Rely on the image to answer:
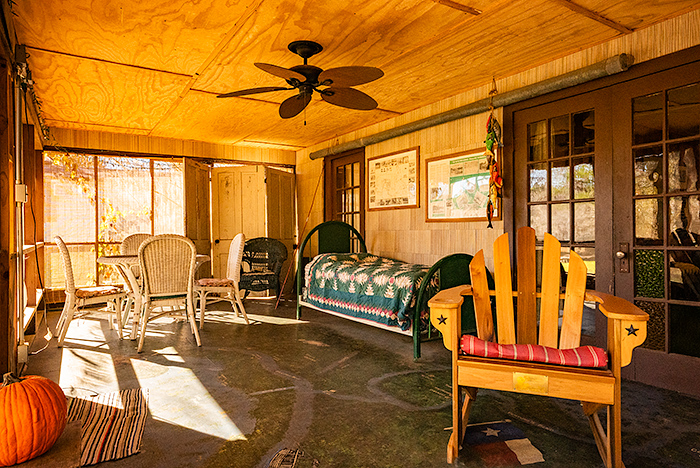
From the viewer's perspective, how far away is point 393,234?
18.2ft

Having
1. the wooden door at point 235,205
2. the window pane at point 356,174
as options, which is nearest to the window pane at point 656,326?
the window pane at point 356,174

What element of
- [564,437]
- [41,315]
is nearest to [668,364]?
[564,437]

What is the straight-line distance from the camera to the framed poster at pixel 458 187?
14.0ft

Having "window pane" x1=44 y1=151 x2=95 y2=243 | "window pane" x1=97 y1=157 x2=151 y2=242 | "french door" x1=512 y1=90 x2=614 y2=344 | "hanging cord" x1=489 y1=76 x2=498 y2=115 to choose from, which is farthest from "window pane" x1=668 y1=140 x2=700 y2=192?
"window pane" x1=44 y1=151 x2=95 y2=243

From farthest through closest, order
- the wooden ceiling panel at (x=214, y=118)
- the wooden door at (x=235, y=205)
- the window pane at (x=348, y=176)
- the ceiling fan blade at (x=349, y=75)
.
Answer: the wooden door at (x=235, y=205), the window pane at (x=348, y=176), the wooden ceiling panel at (x=214, y=118), the ceiling fan blade at (x=349, y=75)

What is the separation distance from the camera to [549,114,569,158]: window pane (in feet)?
11.8

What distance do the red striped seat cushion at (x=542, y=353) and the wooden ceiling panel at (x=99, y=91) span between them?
3.53m

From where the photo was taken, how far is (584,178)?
3479mm

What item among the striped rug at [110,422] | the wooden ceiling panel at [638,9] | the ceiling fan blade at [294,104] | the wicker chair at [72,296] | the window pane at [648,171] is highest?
the wooden ceiling panel at [638,9]

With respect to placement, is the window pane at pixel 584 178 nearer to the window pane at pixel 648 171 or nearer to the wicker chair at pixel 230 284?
the window pane at pixel 648 171

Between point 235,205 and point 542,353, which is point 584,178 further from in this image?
point 235,205

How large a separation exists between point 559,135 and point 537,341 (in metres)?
1.95

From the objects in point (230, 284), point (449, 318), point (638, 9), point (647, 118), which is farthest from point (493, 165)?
point (230, 284)

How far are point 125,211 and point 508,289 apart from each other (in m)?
6.86
